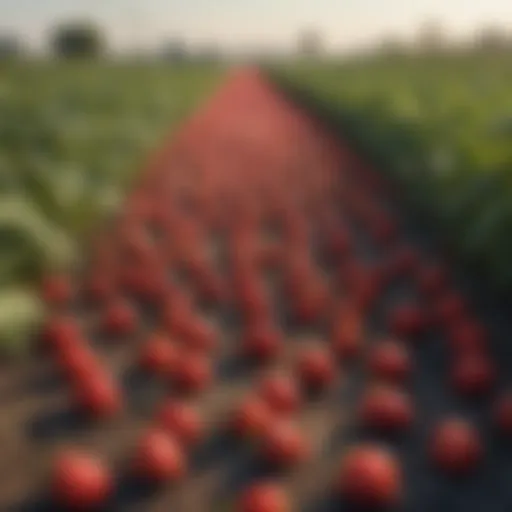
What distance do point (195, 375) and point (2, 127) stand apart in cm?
550

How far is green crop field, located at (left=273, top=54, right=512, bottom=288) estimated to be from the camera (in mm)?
5562

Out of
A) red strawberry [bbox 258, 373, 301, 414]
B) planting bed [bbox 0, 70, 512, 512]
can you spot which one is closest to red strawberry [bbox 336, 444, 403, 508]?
planting bed [bbox 0, 70, 512, 512]

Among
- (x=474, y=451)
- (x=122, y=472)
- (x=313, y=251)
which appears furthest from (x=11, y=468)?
(x=313, y=251)

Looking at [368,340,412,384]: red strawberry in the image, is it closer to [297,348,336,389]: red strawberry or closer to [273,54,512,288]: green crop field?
[297,348,336,389]: red strawberry

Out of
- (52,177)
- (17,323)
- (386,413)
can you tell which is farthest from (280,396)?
(52,177)

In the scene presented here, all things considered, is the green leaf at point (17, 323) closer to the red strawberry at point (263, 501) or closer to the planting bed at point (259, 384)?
the planting bed at point (259, 384)

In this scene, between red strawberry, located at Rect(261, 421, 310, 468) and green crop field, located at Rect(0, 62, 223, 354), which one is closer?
red strawberry, located at Rect(261, 421, 310, 468)

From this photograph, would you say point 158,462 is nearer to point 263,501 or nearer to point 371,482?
point 263,501

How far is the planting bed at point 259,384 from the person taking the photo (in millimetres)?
3414

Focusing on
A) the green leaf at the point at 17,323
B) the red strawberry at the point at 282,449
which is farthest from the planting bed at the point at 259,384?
the green leaf at the point at 17,323

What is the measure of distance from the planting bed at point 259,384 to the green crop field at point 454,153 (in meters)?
0.33

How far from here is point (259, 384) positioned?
4367mm

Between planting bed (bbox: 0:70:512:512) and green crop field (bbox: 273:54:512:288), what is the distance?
12.9 inches

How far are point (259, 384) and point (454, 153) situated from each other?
4076 millimetres
